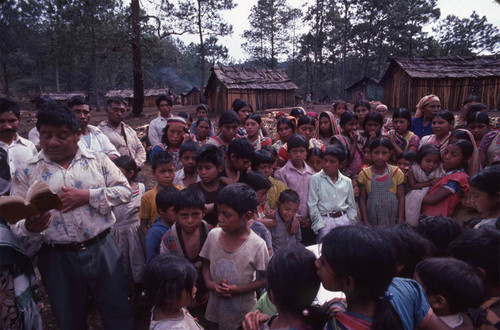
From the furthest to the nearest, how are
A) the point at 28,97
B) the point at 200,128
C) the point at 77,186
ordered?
the point at 28,97, the point at 200,128, the point at 77,186

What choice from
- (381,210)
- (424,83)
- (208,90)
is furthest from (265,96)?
(381,210)

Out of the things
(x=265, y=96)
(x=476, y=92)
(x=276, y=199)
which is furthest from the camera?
(x=265, y=96)

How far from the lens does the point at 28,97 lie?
117 feet

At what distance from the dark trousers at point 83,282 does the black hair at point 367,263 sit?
1.63m

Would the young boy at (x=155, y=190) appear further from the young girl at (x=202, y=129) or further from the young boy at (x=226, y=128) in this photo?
the young girl at (x=202, y=129)

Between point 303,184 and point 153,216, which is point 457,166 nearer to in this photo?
point 303,184

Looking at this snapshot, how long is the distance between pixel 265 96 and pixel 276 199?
1988 centimetres

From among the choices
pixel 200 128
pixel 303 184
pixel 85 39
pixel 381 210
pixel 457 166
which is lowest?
pixel 381 210

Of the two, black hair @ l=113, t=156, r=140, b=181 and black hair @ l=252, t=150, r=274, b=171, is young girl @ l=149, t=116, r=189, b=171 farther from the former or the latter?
black hair @ l=252, t=150, r=274, b=171

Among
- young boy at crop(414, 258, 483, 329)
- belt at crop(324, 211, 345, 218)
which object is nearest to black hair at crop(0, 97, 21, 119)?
belt at crop(324, 211, 345, 218)

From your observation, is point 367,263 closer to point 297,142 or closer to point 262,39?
point 297,142

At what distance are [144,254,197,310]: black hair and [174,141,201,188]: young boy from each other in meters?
1.44

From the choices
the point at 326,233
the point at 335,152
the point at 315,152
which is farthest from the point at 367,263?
the point at 315,152

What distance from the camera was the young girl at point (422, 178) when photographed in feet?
10.8
